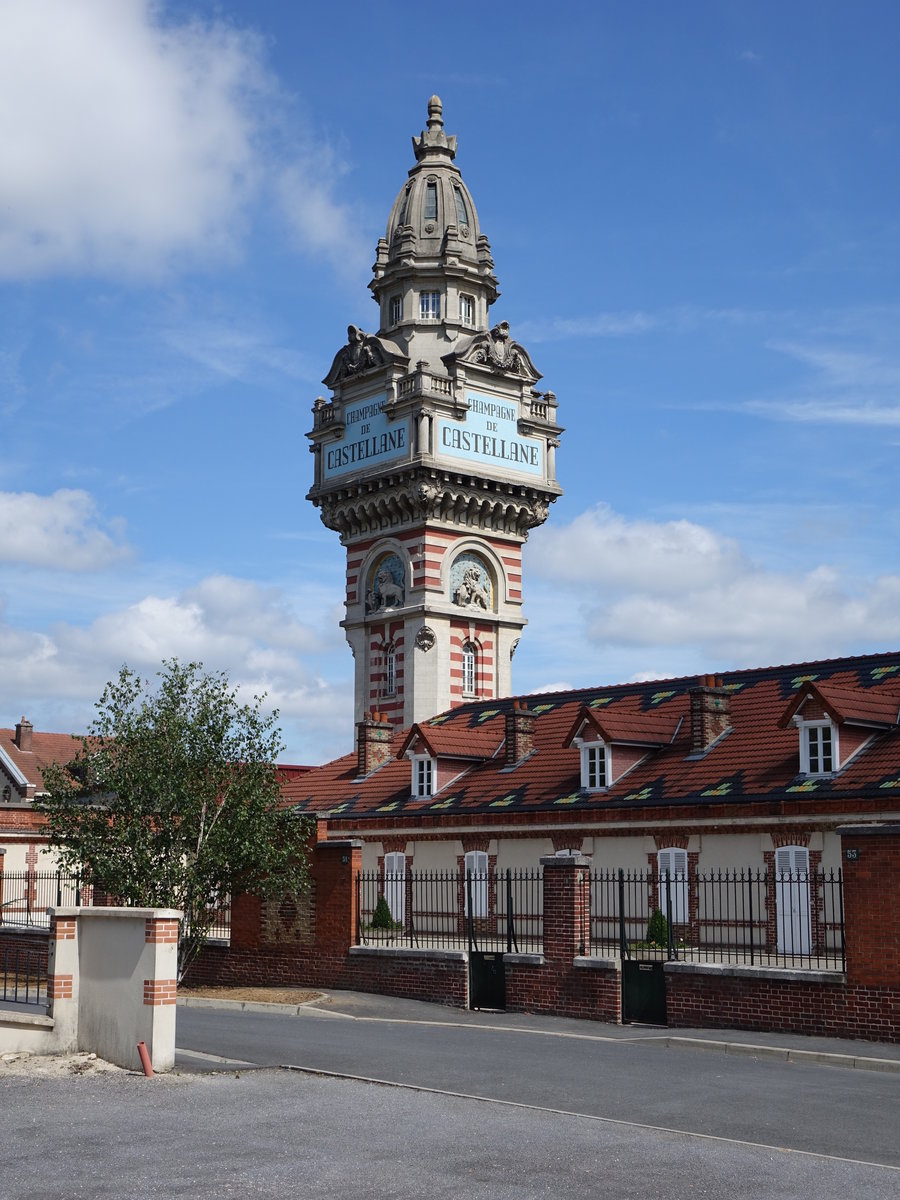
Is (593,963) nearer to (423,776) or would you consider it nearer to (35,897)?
(423,776)

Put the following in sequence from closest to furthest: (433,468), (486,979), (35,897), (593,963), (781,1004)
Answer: (781,1004) → (593,963) → (486,979) → (35,897) → (433,468)

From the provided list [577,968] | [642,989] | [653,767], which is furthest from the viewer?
[653,767]

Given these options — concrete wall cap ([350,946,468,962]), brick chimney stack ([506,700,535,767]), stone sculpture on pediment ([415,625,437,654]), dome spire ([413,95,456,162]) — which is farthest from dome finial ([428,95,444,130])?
concrete wall cap ([350,946,468,962])

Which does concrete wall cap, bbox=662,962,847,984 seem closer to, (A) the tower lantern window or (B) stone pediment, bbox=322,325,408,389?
(B) stone pediment, bbox=322,325,408,389

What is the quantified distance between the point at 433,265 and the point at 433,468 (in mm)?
10046

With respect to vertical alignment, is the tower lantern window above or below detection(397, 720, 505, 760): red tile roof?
above

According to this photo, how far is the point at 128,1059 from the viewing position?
57.0ft

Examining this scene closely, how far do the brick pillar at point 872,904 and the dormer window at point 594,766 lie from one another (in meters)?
12.2

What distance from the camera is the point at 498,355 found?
55.9 meters

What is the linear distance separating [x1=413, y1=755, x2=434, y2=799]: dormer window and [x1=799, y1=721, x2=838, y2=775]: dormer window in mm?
12019

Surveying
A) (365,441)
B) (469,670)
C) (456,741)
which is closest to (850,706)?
(456,741)

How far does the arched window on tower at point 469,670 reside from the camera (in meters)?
53.9

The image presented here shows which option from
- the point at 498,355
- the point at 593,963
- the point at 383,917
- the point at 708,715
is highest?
the point at 498,355

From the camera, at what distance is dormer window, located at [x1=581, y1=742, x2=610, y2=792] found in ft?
111
